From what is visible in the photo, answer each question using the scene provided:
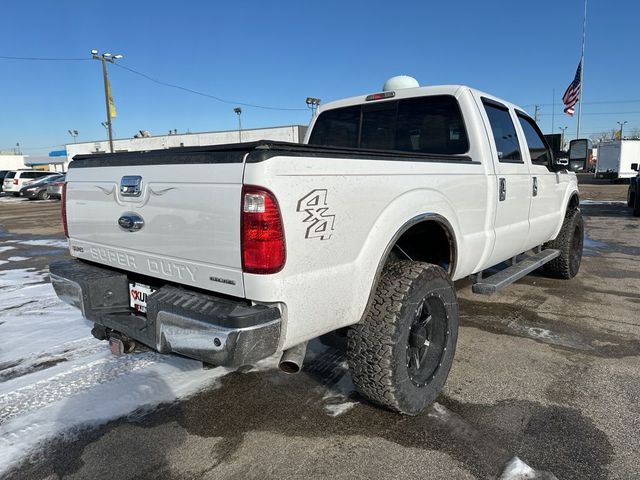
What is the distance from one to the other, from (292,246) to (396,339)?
885mm

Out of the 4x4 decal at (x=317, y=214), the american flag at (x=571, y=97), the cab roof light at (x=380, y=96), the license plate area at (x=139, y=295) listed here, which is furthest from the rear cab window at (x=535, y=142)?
the american flag at (x=571, y=97)

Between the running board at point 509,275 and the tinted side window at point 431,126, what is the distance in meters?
1.11

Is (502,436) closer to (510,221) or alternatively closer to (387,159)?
(387,159)

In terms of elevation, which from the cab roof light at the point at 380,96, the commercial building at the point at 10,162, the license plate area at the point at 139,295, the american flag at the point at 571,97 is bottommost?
the license plate area at the point at 139,295

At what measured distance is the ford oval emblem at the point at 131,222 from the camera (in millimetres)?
2500

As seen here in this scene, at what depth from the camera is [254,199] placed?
6.41 ft

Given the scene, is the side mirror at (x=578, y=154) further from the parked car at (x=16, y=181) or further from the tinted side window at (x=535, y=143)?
the parked car at (x=16, y=181)

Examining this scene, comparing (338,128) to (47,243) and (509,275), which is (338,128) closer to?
(509,275)

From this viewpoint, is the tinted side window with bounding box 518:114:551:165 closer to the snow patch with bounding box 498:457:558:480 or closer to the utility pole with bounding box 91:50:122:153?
the snow patch with bounding box 498:457:558:480

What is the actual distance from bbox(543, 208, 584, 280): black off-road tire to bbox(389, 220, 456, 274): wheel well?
10.2 feet

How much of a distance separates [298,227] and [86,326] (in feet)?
10.5

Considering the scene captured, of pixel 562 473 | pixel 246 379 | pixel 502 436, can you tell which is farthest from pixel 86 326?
pixel 562 473

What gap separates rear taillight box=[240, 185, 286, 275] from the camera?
76.8 inches

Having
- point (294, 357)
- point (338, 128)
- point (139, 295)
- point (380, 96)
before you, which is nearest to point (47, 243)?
point (338, 128)
